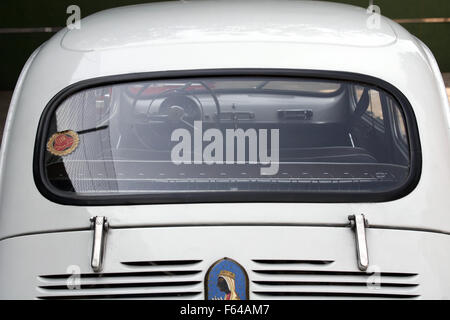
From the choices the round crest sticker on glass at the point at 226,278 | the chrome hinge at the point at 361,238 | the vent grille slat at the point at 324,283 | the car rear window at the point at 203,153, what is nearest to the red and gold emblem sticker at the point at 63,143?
the car rear window at the point at 203,153

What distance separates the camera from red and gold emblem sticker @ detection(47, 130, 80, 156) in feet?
9.52

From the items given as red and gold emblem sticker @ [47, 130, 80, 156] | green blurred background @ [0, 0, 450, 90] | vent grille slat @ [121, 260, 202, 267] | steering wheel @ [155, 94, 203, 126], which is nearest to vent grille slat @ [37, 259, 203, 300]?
vent grille slat @ [121, 260, 202, 267]

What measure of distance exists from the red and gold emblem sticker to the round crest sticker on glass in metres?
0.70

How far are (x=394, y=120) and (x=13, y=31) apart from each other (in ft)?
33.4

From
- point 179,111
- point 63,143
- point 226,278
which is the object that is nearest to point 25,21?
point 179,111

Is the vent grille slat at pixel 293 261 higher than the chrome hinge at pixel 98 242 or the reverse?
the reverse

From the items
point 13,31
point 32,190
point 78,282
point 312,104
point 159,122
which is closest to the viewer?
point 78,282

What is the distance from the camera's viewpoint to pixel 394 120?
310cm

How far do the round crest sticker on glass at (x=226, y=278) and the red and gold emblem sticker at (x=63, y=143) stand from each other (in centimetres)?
70

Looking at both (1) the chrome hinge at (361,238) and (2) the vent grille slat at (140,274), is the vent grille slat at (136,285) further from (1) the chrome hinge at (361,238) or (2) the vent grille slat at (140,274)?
(1) the chrome hinge at (361,238)

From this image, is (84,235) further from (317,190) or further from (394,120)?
(394,120)

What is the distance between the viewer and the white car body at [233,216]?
8.61 feet

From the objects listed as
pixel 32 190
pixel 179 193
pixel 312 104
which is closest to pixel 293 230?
pixel 179 193

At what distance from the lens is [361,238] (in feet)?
8.58
